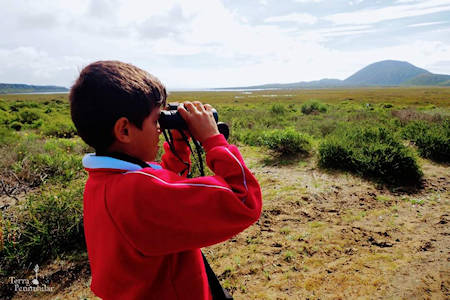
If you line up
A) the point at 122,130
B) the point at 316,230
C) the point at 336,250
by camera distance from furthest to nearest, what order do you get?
the point at 316,230
the point at 336,250
the point at 122,130

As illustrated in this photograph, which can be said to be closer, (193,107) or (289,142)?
(193,107)

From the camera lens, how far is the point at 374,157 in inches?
199

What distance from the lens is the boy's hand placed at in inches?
38.9

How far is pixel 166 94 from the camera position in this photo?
112 centimetres

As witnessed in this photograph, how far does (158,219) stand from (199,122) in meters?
0.40

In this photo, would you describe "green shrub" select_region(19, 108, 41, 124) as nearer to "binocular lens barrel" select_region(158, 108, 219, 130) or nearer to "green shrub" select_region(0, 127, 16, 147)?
"green shrub" select_region(0, 127, 16, 147)

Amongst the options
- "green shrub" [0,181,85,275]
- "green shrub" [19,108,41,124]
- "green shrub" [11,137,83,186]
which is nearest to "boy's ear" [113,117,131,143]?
"green shrub" [0,181,85,275]

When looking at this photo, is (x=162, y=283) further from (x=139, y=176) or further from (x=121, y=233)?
(x=139, y=176)

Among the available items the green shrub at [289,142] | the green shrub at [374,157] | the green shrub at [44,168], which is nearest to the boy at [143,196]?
the green shrub at [44,168]

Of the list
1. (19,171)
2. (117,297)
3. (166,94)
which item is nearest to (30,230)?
(19,171)

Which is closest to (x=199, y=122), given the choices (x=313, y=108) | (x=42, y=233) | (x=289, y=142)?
(x=42, y=233)

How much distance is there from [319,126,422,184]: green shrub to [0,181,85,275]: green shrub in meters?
4.87

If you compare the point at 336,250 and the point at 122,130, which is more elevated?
the point at 122,130

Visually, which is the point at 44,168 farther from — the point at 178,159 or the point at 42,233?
the point at 178,159
